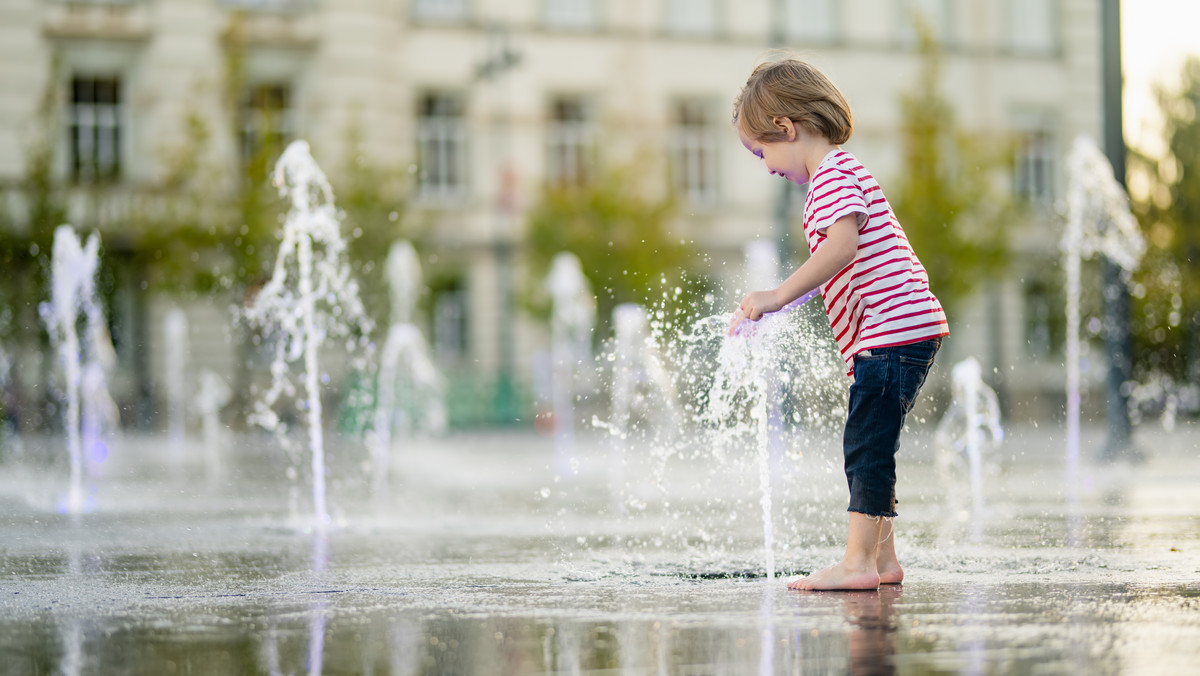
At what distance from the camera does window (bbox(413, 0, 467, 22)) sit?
103 feet

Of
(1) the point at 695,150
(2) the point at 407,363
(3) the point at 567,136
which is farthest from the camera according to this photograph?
(1) the point at 695,150

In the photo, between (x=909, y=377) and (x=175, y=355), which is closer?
(x=909, y=377)

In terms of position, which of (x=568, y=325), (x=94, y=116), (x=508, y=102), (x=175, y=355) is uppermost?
(x=508, y=102)

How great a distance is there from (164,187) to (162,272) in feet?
5.09

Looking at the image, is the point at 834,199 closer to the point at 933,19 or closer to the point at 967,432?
the point at 967,432

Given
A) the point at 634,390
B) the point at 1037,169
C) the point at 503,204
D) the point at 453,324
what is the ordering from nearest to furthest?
1. the point at 634,390
2. the point at 503,204
3. the point at 453,324
4. the point at 1037,169

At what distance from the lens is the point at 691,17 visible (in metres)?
34.0

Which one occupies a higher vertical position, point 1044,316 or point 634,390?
point 1044,316

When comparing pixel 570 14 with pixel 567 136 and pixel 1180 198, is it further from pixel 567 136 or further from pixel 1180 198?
pixel 1180 198

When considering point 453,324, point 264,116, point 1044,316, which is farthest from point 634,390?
point 1044,316

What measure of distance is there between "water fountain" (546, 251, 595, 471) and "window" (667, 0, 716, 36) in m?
7.38

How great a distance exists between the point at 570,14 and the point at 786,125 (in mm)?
28561

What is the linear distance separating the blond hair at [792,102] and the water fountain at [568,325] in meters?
22.4

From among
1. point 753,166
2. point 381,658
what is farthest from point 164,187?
point 381,658
